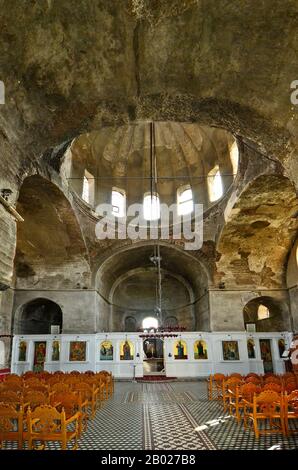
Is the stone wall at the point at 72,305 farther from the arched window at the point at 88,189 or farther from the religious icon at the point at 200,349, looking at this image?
the religious icon at the point at 200,349

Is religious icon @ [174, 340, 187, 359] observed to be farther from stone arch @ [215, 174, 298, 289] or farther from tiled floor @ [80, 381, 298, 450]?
tiled floor @ [80, 381, 298, 450]

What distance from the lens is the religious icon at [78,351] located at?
59.0ft

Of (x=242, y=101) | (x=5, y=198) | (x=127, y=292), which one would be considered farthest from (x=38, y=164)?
(x=127, y=292)

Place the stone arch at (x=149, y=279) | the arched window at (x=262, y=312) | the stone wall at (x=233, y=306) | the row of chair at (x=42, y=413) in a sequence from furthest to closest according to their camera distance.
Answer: the arched window at (x=262, y=312), the stone arch at (x=149, y=279), the stone wall at (x=233, y=306), the row of chair at (x=42, y=413)

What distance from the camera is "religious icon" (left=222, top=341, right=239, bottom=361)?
18469mm

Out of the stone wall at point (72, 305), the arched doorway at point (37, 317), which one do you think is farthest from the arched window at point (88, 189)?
the arched doorway at point (37, 317)

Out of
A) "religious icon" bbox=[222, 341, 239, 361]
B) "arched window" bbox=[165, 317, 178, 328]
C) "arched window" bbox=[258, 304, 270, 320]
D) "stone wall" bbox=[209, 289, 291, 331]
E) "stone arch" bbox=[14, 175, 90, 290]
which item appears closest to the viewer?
"stone arch" bbox=[14, 175, 90, 290]

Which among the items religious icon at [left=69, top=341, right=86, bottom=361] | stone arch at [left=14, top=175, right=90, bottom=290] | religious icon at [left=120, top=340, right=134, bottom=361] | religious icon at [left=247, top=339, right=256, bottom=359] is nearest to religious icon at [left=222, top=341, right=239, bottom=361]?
religious icon at [left=247, top=339, right=256, bottom=359]

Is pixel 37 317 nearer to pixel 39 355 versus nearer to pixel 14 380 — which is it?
pixel 39 355

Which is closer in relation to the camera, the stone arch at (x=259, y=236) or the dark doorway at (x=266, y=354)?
the stone arch at (x=259, y=236)

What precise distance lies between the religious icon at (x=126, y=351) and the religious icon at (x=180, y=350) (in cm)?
241
